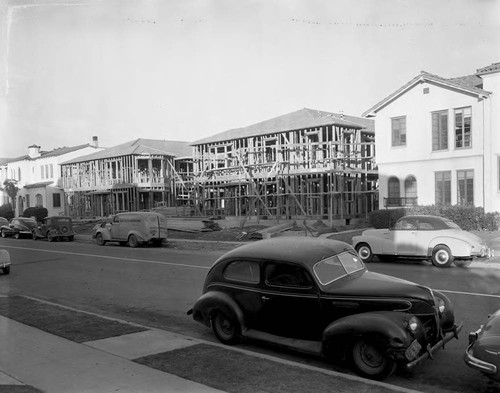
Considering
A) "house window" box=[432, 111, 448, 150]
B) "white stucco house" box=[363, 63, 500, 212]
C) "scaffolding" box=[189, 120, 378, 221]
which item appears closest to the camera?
"white stucco house" box=[363, 63, 500, 212]

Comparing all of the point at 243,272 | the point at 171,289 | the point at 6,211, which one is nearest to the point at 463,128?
the point at 171,289

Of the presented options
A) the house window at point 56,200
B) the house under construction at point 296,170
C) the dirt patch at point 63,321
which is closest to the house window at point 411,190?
the house under construction at point 296,170

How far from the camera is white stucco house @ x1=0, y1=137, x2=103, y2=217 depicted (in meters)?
60.1

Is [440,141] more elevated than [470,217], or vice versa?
[440,141]

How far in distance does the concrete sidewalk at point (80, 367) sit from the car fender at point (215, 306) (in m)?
0.50

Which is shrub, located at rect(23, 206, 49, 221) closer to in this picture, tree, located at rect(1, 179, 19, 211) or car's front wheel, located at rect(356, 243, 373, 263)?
tree, located at rect(1, 179, 19, 211)

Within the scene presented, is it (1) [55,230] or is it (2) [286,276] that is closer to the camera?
(2) [286,276]

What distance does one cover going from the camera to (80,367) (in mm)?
6332

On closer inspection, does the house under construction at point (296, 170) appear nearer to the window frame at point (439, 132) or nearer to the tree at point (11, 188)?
the window frame at point (439, 132)

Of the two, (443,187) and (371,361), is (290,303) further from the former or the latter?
(443,187)

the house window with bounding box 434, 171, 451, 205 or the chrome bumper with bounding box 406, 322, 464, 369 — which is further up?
the house window with bounding box 434, 171, 451, 205

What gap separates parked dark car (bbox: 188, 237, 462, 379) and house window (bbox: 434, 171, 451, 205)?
2290 centimetres

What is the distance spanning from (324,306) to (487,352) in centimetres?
198

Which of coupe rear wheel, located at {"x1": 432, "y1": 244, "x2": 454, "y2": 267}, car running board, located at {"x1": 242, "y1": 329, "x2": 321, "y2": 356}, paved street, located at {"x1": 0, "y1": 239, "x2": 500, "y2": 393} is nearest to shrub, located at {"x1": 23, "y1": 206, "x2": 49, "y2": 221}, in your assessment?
paved street, located at {"x1": 0, "y1": 239, "x2": 500, "y2": 393}
